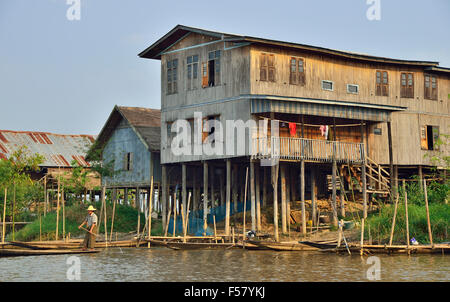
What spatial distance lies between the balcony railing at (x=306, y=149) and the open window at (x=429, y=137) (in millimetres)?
4808

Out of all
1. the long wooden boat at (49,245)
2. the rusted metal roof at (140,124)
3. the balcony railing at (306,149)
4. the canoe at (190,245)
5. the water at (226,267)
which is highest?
the rusted metal roof at (140,124)

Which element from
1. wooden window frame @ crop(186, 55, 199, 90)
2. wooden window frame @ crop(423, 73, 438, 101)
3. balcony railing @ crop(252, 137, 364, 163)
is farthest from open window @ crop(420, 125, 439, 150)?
wooden window frame @ crop(186, 55, 199, 90)

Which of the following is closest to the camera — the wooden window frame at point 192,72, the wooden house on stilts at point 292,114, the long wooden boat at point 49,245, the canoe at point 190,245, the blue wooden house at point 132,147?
the long wooden boat at point 49,245

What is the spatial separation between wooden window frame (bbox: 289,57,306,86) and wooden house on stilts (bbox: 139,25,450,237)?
0.19 feet

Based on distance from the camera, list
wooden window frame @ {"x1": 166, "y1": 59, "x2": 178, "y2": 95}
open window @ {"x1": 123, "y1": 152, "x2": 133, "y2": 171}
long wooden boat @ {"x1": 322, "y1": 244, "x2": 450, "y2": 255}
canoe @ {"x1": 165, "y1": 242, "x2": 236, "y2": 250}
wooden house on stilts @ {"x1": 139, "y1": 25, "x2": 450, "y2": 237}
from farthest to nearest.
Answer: open window @ {"x1": 123, "y1": 152, "x2": 133, "y2": 171} < wooden window frame @ {"x1": 166, "y1": 59, "x2": 178, "y2": 95} < wooden house on stilts @ {"x1": 139, "y1": 25, "x2": 450, "y2": 237} < canoe @ {"x1": 165, "y1": 242, "x2": 236, "y2": 250} < long wooden boat @ {"x1": 322, "y1": 244, "x2": 450, "y2": 255}

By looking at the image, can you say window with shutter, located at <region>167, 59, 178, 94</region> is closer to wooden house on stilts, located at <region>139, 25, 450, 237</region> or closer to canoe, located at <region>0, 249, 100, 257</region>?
wooden house on stilts, located at <region>139, 25, 450, 237</region>

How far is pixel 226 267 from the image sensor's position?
926 inches

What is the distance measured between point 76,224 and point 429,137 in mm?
19079

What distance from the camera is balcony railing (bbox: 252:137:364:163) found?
102 feet

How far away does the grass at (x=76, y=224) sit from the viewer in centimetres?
3512

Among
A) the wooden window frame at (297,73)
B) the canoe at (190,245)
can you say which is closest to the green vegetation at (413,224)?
the canoe at (190,245)

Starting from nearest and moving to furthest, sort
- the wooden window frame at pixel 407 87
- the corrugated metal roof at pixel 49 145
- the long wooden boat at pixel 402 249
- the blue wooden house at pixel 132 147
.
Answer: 1. the long wooden boat at pixel 402 249
2. the wooden window frame at pixel 407 87
3. the blue wooden house at pixel 132 147
4. the corrugated metal roof at pixel 49 145

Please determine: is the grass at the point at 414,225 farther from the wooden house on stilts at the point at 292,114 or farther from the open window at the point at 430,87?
the open window at the point at 430,87

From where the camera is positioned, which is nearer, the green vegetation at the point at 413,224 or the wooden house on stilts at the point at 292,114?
the green vegetation at the point at 413,224
